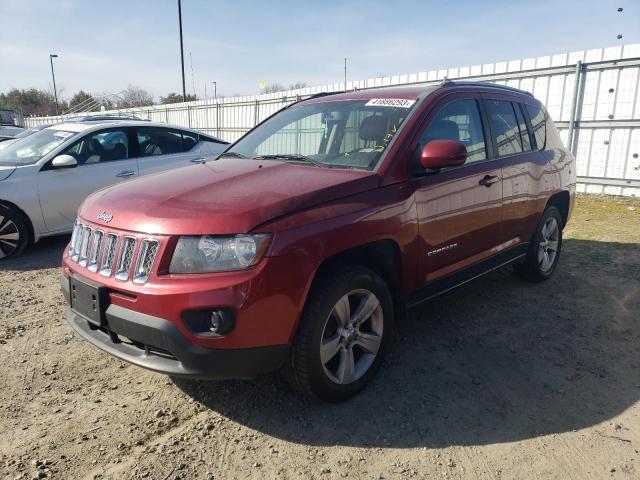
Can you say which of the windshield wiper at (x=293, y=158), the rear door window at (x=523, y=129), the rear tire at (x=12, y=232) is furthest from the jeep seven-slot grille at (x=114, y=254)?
the rear tire at (x=12, y=232)

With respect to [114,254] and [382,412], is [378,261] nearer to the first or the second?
[382,412]

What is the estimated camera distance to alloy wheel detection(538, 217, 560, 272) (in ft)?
15.7

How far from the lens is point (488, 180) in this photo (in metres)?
3.71

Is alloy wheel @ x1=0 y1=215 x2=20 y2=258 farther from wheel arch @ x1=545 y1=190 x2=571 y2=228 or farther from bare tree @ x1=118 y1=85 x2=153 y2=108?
bare tree @ x1=118 y1=85 x2=153 y2=108

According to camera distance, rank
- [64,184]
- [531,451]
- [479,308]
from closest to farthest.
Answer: [531,451]
[479,308]
[64,184]

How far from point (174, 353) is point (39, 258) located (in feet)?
15.0

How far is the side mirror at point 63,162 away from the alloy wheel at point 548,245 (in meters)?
5.48

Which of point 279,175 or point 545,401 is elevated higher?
point 279,175

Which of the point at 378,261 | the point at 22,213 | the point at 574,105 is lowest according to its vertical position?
the point at 22,213

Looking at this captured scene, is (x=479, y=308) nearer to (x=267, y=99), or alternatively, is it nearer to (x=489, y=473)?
(x=489, y=473)

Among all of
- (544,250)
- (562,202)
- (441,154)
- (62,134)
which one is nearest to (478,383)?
(441,154)

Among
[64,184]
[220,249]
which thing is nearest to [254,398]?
[220,249]

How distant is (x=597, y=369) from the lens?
3270 millimetres

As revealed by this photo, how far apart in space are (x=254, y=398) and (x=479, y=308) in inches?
90.9
